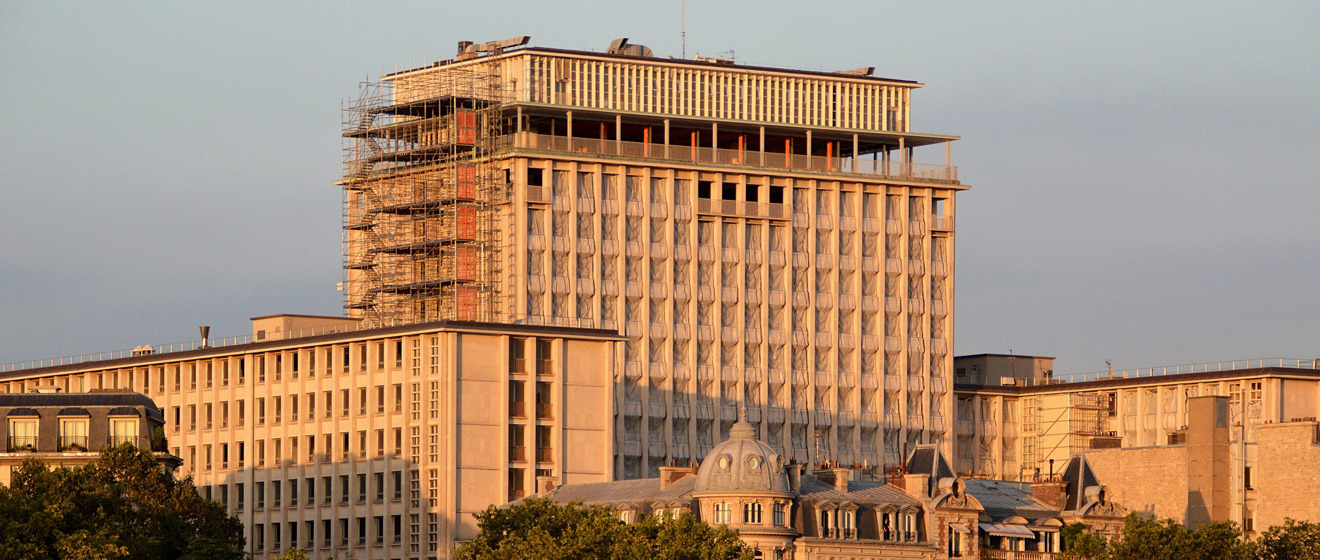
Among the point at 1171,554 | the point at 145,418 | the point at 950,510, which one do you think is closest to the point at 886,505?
the point at 950,510

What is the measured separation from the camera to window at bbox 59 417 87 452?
620 feet

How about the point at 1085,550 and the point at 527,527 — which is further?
the point at 1085,550

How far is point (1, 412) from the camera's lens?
18950 cm

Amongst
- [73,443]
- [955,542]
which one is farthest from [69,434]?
[955,542]

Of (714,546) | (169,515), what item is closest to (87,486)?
(169,515)

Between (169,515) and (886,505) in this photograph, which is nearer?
(169,515)

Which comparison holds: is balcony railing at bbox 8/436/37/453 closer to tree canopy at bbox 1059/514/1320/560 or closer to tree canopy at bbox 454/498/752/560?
tree canopy at bbox 454/498/752/560

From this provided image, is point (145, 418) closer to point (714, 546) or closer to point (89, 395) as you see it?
point (89, 395)

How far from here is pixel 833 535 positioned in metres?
190

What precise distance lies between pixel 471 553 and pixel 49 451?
27.2 metres

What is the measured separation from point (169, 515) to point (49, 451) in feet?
60.2

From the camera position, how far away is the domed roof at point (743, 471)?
184875 mm

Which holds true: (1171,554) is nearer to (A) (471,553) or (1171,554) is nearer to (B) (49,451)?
(A) (471,553)

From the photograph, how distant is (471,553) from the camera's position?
179 m
